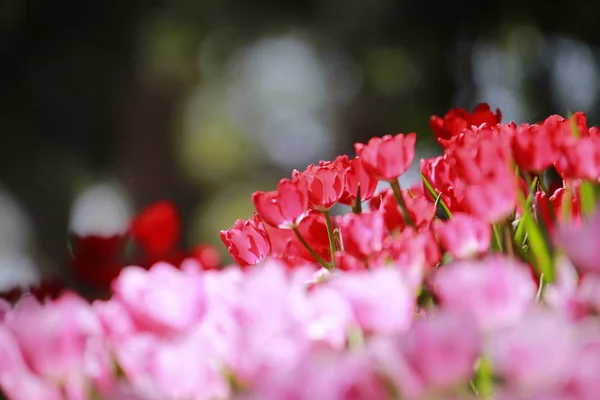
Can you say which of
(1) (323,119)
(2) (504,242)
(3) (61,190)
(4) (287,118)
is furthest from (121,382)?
(4) (287,118)

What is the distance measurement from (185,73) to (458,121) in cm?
724

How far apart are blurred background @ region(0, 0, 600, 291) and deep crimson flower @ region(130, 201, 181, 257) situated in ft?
11.2

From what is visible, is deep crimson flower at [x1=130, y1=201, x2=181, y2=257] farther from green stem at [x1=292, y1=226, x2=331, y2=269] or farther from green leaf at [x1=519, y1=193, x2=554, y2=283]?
green leaf at [x1=519, y1=193, x2=554, y2=283]

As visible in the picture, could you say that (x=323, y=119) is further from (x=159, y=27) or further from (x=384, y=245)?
(x=384, y=245)

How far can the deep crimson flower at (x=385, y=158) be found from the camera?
577mm

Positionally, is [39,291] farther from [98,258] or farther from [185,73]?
[185,73]

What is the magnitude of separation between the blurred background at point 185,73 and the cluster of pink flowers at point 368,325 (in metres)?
3.80

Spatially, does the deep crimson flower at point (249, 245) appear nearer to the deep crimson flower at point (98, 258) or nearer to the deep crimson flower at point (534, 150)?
the deep crimson flower at point (534, 150)

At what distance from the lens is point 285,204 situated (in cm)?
55

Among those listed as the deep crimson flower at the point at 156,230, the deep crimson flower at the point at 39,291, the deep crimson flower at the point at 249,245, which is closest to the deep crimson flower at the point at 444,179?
the deep crimson flower at the point at 249,245

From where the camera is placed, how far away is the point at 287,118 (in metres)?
9.98

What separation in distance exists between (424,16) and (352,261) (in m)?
5.23

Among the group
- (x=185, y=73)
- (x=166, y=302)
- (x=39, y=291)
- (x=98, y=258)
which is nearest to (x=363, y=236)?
(x=166, y=302)

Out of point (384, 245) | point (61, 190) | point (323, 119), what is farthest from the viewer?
point (323, 119)
